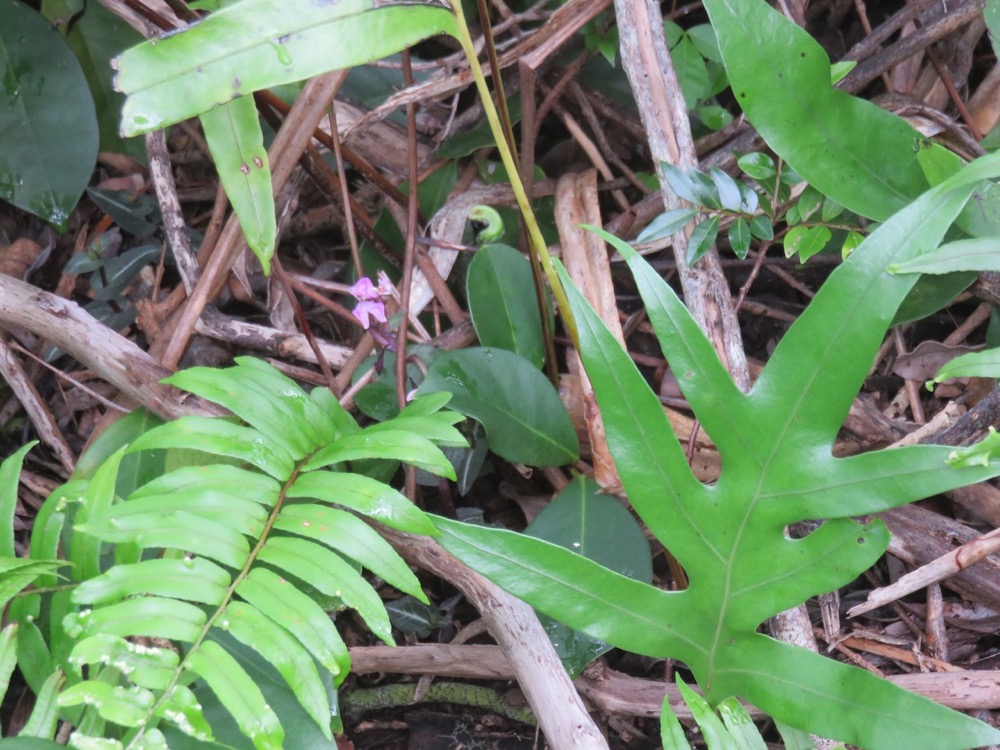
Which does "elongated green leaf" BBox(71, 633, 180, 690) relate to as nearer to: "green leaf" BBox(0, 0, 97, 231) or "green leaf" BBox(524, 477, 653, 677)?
"green leaf" BBox(524, 477, 653, 677)

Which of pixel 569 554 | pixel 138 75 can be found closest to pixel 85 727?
pixel 569 554

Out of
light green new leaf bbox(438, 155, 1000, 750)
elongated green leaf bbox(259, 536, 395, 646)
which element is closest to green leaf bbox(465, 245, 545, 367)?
light green new leaf bbox(438, 155, 1000, 750)

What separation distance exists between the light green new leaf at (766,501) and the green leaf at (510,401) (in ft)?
1.03

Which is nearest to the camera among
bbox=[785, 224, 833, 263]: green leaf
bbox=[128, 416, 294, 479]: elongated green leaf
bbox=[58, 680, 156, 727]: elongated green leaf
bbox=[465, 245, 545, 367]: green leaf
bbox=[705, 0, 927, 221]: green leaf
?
bbox=[58, 680, 156, 727]: elongated green leaf

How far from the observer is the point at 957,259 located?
767mm

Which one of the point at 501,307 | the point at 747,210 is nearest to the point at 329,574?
the point at 501,307

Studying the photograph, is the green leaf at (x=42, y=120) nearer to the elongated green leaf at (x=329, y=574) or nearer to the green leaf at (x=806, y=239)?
the elongated green leaf at (x=329, y=574)

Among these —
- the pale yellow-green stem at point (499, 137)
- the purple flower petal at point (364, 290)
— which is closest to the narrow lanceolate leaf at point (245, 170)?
the purple flower petal at point (364, 290)

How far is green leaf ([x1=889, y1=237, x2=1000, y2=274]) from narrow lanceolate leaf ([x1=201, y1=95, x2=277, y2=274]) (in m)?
0.68

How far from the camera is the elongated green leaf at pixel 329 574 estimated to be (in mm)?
761

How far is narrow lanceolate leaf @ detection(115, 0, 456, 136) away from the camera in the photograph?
76cm

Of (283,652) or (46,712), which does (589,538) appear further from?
(46,712)

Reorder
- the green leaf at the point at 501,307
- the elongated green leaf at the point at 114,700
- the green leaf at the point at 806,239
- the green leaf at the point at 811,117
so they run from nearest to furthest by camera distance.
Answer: the elongated green leaf at the point at 114,700 → the green leaf at the point at 811,117 → the green leaf at the point at 806,239 → the green leaf at the point at 501,307

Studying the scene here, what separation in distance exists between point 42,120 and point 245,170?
2.28 feet
